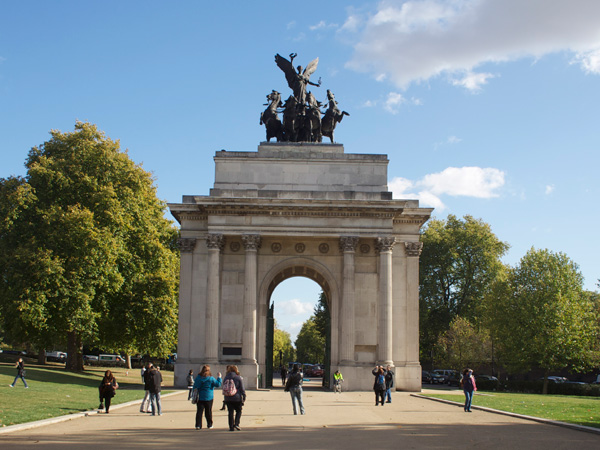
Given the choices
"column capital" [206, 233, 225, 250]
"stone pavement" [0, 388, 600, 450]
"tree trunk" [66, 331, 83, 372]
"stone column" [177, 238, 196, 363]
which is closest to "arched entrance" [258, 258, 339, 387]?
"column capital" [206, 233, 225, 250]

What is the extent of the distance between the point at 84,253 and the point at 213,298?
8665mm

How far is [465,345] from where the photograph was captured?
2480 inches

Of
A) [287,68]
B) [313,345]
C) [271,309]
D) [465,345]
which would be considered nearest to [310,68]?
[287,68]

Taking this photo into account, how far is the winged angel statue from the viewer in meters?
43.3

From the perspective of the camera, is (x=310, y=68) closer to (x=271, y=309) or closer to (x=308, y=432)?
(x=271, y=309)

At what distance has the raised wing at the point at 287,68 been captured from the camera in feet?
146

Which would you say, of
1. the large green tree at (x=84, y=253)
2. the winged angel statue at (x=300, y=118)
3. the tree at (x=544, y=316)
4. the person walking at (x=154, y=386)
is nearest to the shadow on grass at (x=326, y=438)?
the person walking at (x=154, y=386)

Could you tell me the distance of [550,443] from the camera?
14.8 meters

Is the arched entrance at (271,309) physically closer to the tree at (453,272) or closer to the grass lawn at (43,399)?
the grass lawn at (43,399)

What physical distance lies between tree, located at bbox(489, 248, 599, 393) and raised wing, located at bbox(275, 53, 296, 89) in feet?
85.2

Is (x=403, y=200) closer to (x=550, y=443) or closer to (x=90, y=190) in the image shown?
(x=90, y=190)

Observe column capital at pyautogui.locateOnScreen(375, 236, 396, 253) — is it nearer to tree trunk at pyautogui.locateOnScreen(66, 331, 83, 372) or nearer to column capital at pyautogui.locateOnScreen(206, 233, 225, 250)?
column capital at pyautogui.locateOnScreen(206, 233, 225, 250)

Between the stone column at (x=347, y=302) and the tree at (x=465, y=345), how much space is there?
27.2 m

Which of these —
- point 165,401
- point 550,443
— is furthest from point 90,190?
point 550,443
